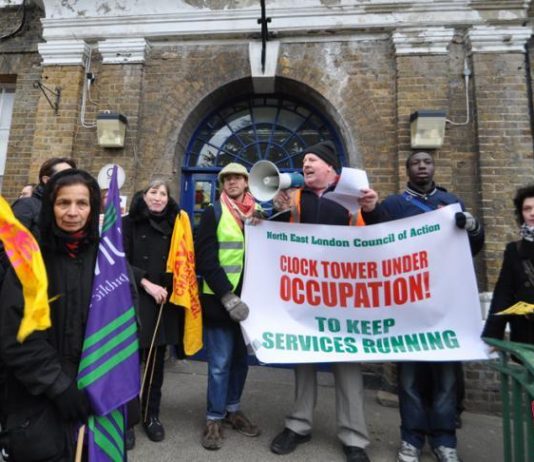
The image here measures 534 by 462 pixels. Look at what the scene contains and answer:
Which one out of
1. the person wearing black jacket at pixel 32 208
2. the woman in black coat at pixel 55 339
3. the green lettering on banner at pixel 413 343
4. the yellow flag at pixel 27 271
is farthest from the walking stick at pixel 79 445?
the green lettering on banner at pixel 413 343

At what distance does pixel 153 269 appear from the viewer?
123 inches

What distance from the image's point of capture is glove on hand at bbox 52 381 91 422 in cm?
163

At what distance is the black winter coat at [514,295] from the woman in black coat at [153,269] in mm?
2340

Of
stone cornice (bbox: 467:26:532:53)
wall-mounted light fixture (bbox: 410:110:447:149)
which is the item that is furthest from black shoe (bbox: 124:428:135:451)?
stone cornice (bbox: 467:26:532:53)

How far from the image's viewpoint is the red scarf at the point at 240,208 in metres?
3.05

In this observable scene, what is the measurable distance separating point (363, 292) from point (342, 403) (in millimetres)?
808

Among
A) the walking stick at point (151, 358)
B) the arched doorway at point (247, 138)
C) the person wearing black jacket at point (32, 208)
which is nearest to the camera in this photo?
the person wearing black jacket at point (32, 208)

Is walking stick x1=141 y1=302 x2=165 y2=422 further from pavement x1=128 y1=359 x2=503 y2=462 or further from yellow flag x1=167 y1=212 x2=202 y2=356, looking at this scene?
pavement x1=128 y1=359 x2=503 y2=462

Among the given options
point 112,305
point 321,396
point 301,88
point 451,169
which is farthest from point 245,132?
point 112,305

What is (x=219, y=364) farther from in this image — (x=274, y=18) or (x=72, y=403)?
(x=274, y=18)

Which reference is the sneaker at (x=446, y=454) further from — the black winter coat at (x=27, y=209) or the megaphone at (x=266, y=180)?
the black winter coat at (x=27, y=209)

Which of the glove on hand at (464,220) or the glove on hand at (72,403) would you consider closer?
the glove on hand at (72,403)

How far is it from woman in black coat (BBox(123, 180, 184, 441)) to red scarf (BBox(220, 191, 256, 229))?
0.51 metres

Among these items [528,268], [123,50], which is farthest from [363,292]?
[123,50]
